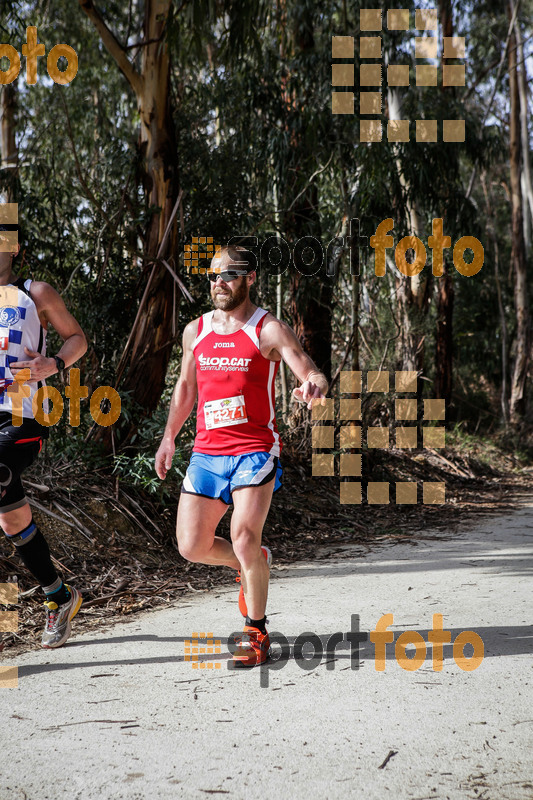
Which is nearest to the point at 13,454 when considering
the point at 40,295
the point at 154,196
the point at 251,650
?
the point at 40,295

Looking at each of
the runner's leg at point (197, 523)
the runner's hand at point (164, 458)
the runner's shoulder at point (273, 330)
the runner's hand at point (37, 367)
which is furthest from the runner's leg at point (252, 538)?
the runner's hand at point (37, 367)

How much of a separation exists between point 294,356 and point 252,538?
87 centimetres

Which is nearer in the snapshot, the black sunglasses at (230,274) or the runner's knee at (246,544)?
the runner's knee at (246,544)

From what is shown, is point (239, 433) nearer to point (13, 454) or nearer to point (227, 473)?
point (227, 473)

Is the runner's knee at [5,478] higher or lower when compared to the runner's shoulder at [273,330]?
lower

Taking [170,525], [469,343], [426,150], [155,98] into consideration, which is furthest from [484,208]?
[170,525]

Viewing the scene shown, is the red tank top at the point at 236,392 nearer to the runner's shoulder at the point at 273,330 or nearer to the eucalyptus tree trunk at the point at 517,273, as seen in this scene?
the runner's shoulder at the point at 273,330

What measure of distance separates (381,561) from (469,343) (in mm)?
16139

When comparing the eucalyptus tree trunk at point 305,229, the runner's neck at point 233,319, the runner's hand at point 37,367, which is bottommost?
the runner's hand at point 37,367

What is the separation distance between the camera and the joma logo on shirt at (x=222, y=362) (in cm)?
388

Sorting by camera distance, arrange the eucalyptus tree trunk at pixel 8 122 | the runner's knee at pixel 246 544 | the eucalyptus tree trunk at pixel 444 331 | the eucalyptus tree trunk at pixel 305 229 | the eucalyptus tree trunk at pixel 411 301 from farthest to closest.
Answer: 1. the eucalyptus tree trunk at pixel 444 331
2. the eucalyptus tree trunk at pixel 8 122
3. the eucalyptus tree trunk at pixel 411 301
4. the eucalyptus tree trunk at pixel 305 229
5. the runner's knee at pixel 246 544

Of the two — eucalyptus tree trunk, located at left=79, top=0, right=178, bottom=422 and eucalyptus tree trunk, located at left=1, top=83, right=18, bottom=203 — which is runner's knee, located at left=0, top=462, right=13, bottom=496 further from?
eucalyptus tree trunk, located at left=1, top=83, right=18, bottom=203

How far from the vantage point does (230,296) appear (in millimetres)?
3949

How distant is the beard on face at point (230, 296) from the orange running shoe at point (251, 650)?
1.55 m
